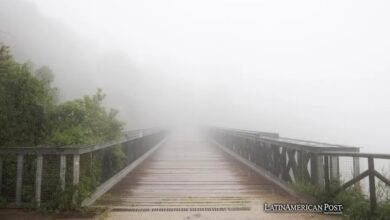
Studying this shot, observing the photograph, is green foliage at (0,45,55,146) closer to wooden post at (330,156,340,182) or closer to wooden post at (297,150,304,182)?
wooden post at (297,150,304,182)

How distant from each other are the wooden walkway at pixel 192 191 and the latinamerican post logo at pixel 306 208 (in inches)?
8.1

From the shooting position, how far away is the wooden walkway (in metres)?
6.24

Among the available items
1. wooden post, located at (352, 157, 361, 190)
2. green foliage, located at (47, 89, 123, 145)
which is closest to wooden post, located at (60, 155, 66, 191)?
green foliage, located at (47, 89, 123, 145)

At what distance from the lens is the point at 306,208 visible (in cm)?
591

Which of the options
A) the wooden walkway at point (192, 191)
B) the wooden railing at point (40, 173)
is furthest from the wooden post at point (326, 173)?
the wooden railing at point (40, 173)

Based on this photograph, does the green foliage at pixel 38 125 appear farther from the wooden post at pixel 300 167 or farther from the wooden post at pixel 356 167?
the wooden post at pixel 356 167

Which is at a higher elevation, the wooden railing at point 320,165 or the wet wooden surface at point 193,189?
the wooden railing at point 320,165

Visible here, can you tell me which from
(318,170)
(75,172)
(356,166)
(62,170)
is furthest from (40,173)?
(356,166)

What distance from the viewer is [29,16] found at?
259 ft

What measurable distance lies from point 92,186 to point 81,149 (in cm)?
128

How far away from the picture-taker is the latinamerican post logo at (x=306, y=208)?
559 centimetres

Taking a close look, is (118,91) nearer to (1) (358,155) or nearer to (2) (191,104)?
(1) (358,155)

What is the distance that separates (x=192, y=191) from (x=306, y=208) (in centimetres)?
253

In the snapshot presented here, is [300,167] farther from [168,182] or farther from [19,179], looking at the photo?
[19,179]
